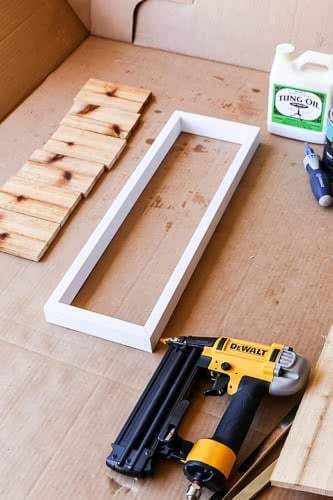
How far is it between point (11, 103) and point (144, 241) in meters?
0.59

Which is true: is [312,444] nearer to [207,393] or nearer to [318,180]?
[207,393]

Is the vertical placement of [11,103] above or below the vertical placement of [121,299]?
above

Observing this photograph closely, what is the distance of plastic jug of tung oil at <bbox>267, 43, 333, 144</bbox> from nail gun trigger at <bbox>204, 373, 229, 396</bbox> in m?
0.69

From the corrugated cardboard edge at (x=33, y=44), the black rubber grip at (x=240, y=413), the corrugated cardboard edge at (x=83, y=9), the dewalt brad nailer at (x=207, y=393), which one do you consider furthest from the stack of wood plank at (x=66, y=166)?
the black rubber grip at (x=240, y=413)

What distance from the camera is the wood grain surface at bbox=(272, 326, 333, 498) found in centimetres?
97

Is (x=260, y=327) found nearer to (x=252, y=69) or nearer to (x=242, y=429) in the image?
(x=242, y=429)

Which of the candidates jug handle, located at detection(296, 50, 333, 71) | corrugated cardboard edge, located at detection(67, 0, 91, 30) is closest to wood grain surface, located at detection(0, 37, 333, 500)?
jug handle, located at detection(296, 50, 333, 71)

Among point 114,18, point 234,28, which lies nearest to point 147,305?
point 234,28

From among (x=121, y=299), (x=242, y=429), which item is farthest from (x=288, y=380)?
(x=121, y=299)

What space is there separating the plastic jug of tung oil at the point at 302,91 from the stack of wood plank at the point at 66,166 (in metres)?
0.36

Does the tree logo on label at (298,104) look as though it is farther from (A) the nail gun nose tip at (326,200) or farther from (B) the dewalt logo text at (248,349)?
(B) the dewalt logo text at (248,349)

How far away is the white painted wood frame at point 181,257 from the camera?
126 cm

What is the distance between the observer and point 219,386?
3.74ft

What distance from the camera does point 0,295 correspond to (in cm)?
137
